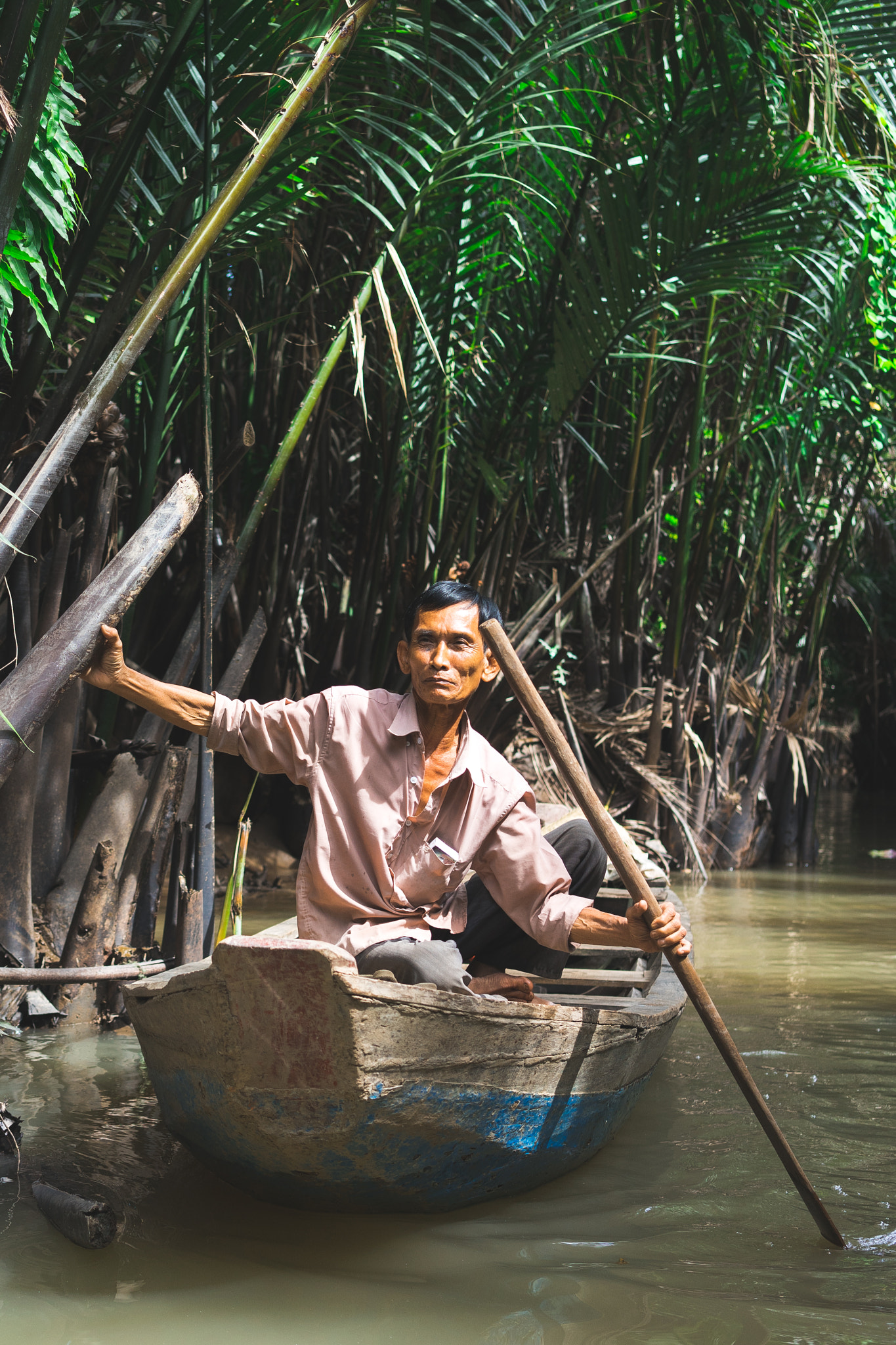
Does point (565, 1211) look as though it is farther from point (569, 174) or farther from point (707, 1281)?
point (569, 174)

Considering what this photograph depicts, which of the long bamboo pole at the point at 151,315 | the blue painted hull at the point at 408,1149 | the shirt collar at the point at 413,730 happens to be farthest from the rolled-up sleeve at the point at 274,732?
the blue painted hull at the point at 408,1149

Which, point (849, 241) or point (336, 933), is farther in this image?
point (849, 241)

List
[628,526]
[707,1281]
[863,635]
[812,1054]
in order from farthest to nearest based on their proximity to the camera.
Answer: [863,635]
[628,526]
[812,1054]
[707,1281]

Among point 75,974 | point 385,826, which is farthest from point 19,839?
point 385,826

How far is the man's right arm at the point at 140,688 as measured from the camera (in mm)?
2039

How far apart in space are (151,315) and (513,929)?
151cm

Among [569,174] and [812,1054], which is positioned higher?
[569,174]

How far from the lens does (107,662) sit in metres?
2.04

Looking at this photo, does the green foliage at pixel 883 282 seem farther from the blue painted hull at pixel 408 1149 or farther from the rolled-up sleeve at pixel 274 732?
the blue painted hull at pixel 408 1149

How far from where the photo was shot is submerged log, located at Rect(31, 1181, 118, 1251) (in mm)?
1821

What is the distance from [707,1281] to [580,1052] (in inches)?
16.8

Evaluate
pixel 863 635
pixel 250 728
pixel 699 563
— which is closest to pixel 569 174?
pixel 699 563

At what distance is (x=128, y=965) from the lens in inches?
109

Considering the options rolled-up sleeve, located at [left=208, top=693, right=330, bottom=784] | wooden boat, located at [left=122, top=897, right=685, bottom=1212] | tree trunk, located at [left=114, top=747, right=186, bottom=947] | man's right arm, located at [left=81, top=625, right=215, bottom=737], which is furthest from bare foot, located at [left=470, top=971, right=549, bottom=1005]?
tree trunk, located at [left=114, top=747, right=186, bottom=947]
